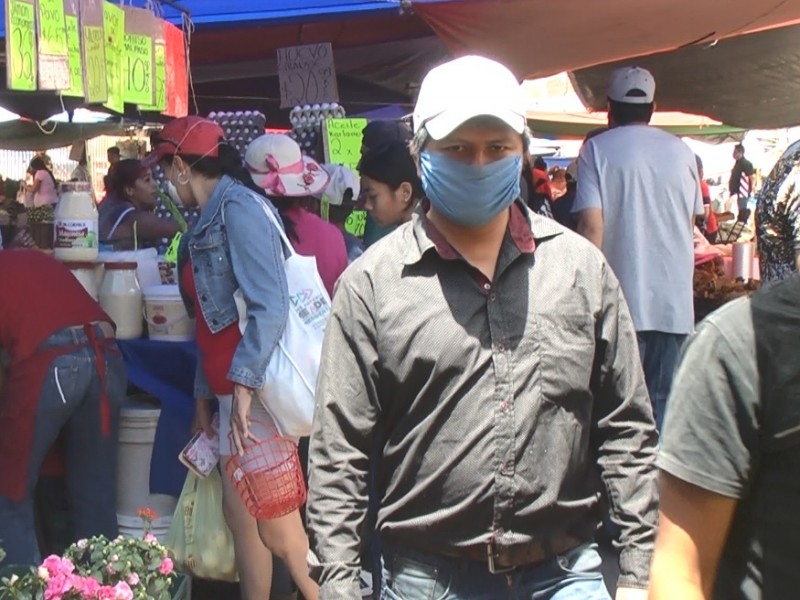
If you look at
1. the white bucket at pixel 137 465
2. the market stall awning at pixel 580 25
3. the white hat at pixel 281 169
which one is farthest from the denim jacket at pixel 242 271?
the market stall awning at pixel 580 25

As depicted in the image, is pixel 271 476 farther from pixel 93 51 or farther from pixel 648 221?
pixel 648 221

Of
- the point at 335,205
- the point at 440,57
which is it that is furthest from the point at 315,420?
the point at 440,57

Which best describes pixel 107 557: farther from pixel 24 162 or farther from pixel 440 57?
pixel 24 162

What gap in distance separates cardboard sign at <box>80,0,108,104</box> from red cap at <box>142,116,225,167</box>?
0.26 meters

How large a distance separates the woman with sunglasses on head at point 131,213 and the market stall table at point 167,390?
108cm

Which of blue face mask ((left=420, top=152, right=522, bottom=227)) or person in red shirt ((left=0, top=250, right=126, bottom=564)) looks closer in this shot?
blue face mask ((left=420, top=152, right=522, bottom=227))

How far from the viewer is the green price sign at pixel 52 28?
341 cm

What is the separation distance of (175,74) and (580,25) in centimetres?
231

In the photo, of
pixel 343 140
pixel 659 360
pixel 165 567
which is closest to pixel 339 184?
pixel 343 140

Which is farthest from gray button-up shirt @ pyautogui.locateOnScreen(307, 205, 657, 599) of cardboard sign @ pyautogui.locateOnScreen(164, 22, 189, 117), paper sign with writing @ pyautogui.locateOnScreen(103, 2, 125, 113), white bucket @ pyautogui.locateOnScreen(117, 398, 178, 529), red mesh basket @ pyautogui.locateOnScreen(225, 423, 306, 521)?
white bucket @ pyautogui.locateOnScreen(117, 398, 178, 529)

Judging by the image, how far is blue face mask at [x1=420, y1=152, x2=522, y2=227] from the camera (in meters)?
2.24

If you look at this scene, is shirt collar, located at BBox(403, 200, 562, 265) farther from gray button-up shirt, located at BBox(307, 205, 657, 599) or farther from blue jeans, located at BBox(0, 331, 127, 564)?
blue jeans, located at BBox(0, 331, 127, 564)

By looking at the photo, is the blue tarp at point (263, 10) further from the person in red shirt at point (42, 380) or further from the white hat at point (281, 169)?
the person in red shirt at point (42, 380)

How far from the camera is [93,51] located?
12.3ft
